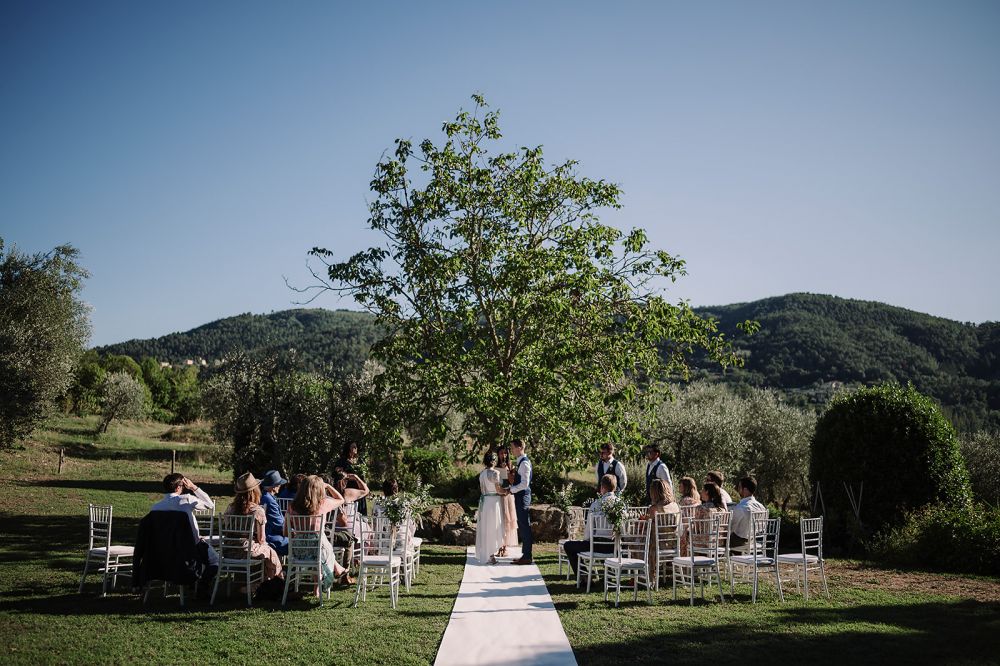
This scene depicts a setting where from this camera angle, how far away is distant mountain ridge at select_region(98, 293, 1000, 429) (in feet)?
155

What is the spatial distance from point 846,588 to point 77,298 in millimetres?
32130

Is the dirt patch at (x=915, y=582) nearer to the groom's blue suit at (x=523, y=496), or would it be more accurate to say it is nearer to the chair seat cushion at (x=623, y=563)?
the chair seat cushion at (x=623, y=563)

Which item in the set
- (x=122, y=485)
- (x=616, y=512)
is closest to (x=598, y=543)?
(x=616, y=512)

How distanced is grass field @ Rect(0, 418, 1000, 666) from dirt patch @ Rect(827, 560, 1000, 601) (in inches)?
1.2

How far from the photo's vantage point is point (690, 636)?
24.6 feet

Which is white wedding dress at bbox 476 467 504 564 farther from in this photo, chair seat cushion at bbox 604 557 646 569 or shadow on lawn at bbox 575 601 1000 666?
shadow on lawn at bbox 575 601 1000 666

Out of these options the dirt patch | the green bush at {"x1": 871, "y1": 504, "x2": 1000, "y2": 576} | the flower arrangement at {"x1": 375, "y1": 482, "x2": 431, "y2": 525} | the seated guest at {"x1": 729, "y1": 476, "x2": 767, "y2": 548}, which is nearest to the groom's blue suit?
the flower arrangement at {"x1": 375, "y1": 482, "x2": 431, "y2": 525}

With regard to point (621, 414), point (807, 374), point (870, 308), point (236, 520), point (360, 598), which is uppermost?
point (870, 308)

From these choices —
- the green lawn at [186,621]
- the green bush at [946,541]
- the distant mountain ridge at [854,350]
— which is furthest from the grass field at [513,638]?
the distant mountain ridge at [854,350]

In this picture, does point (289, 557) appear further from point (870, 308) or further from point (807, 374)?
point (870, 308)

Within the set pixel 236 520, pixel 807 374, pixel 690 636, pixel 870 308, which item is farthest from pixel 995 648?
pixel 870 308

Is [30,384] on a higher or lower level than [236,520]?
higher

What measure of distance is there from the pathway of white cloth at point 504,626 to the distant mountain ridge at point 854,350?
3221 centimetres

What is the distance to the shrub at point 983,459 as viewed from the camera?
2947cm
